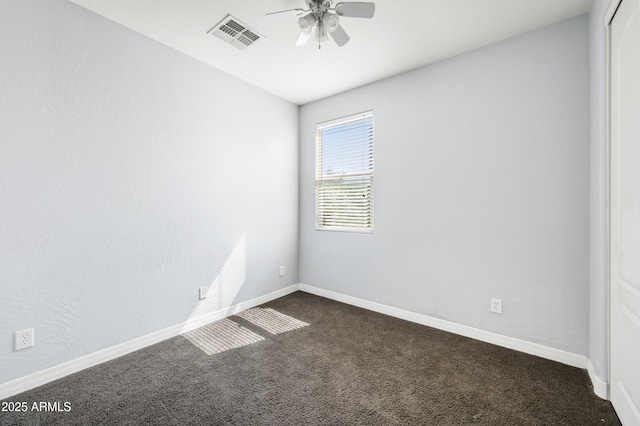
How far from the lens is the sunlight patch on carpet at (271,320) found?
2809mm

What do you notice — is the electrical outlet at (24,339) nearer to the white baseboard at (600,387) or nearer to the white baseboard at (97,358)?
the white baseboard at (97,358)

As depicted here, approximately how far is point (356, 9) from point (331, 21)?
0.65 ft

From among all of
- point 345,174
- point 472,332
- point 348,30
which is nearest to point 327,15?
point 348,30

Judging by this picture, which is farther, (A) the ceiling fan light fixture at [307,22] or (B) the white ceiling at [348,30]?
(B) the white ceiling at [348,30]

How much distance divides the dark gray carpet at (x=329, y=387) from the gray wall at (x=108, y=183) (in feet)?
1.44

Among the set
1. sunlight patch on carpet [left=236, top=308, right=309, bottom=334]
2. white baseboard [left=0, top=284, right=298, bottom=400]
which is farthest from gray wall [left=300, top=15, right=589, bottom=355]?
white baseboard [left=0, top=284, right=298, bottom=400]

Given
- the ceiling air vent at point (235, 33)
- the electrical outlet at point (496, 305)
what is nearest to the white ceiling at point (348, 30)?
the ceiling air vent at point (235, 33)

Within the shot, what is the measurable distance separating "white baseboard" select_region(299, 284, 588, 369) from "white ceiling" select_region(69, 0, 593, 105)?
2.59m

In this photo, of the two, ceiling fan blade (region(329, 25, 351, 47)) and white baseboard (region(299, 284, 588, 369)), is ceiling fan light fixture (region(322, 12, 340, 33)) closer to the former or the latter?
ceiling fan blade (region(329, 25, 351, 47))

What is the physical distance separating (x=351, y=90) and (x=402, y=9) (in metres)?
1.41

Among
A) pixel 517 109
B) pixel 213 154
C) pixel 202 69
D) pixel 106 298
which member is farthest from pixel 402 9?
pixel 106 298

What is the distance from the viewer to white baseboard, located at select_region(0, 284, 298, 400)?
5.95 feet

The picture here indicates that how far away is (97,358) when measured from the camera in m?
2.16
